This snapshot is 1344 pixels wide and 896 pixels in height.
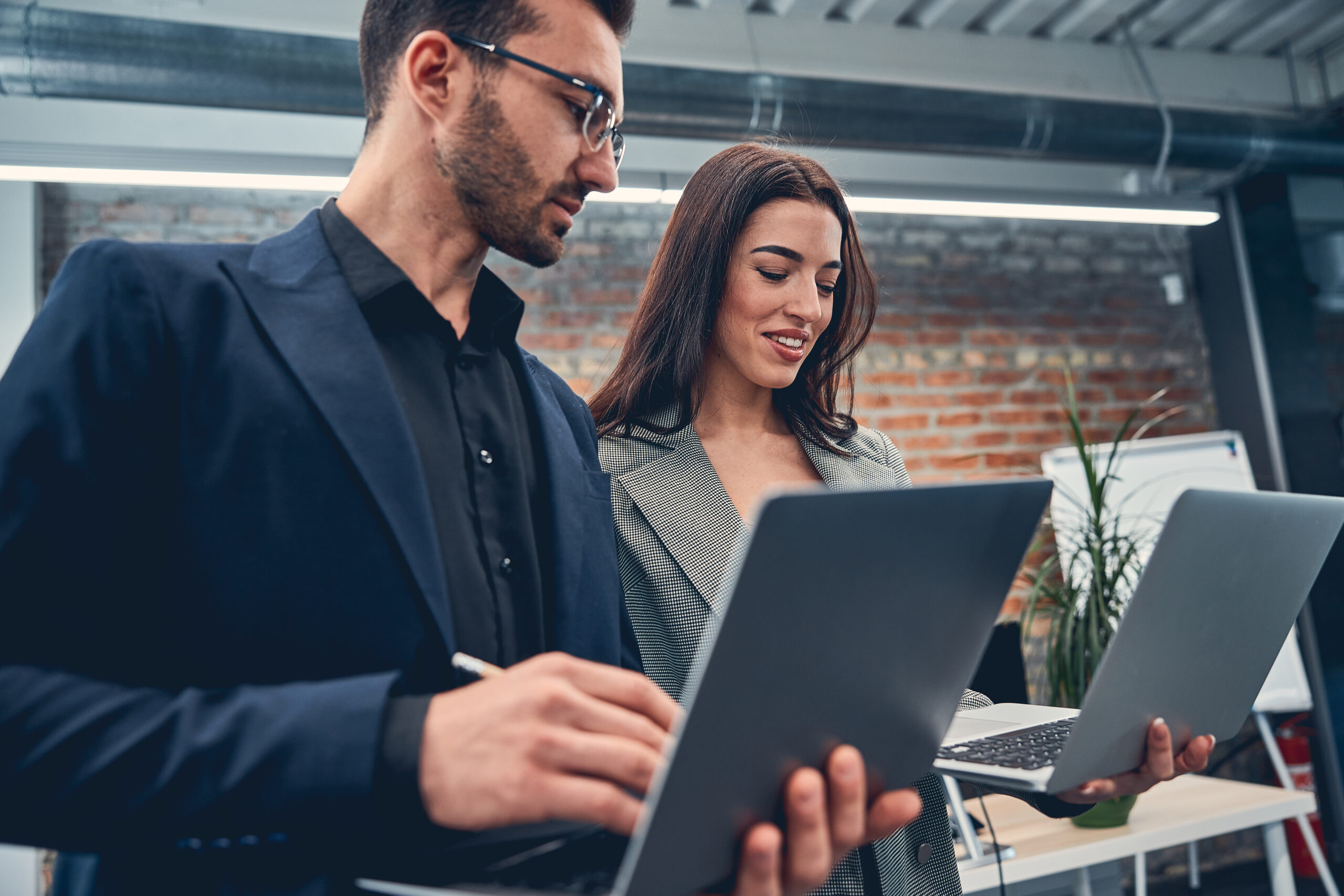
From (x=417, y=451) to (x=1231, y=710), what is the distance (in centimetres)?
90

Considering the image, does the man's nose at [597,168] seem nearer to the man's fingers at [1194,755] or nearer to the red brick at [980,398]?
the man's fingers at [1194,755]

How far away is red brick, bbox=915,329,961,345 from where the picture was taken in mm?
4172

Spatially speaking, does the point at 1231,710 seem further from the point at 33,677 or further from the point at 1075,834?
the point at 1075,834

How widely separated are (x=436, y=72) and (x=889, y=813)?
2.43ft

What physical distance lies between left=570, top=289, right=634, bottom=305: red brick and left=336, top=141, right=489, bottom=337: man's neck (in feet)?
9.71

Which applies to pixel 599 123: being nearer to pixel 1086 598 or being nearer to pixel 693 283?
pixel 693 283

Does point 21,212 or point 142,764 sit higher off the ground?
point 21,212

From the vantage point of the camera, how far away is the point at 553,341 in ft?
12.4

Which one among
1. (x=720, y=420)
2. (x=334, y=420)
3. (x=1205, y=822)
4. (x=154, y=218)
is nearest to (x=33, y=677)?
(x=334, y=420)

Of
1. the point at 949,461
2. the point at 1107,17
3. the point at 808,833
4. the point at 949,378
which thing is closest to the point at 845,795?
the point at 808,833

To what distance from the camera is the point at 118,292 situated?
0.68 meters

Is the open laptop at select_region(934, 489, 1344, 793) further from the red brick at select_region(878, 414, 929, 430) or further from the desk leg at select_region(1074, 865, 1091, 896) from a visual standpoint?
the red brick at select_region(878, 414, 929, 430)

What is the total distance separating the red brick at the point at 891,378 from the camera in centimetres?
405

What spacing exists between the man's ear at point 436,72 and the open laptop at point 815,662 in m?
0.55
